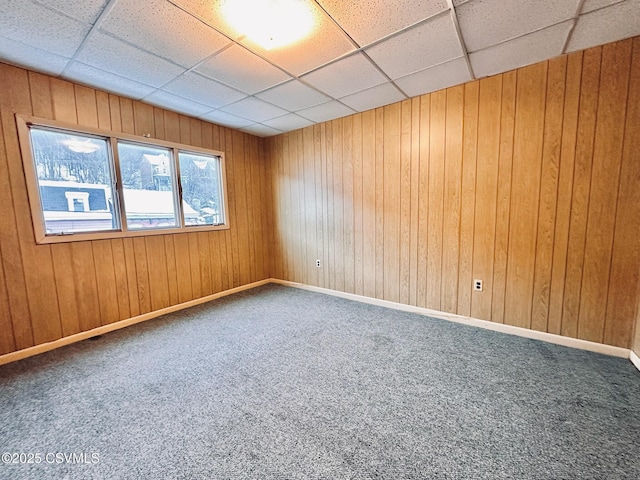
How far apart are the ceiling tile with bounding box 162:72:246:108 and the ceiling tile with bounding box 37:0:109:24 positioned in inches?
29.1

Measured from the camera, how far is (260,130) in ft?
13.0

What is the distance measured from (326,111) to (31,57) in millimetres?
2685

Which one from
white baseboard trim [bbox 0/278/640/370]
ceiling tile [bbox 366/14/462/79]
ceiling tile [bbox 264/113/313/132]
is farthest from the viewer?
ceiling tile [bbox 264/113/313/132]

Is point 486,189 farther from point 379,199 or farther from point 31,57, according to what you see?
point 31,57

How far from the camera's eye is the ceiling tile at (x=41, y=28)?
5.05 feet

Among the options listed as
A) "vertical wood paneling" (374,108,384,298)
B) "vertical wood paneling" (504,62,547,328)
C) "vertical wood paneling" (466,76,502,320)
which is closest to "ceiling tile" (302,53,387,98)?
"vertical wood paneling" (374,108,384,298)

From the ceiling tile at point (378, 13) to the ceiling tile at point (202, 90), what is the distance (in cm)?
141

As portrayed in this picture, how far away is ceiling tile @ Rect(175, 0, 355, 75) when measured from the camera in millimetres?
1553

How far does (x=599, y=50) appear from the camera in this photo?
1980mm

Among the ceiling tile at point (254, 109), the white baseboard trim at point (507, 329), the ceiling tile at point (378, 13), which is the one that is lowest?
the white baseboard trim at point (507, 329)

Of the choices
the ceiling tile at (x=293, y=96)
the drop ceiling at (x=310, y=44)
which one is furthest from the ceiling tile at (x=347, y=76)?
the ceiling tile at (x=293, y=96)

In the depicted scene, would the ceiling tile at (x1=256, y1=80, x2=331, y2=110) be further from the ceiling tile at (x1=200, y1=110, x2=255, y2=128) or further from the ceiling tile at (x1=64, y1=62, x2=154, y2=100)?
the ceiling tile at (x1=64, y1=62, x2=154, y2=100)

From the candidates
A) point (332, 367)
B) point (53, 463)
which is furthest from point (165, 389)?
point (332, 367)

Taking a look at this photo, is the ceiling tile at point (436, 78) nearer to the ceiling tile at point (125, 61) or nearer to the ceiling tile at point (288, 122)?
the ceiling tile at point (288, 122)
